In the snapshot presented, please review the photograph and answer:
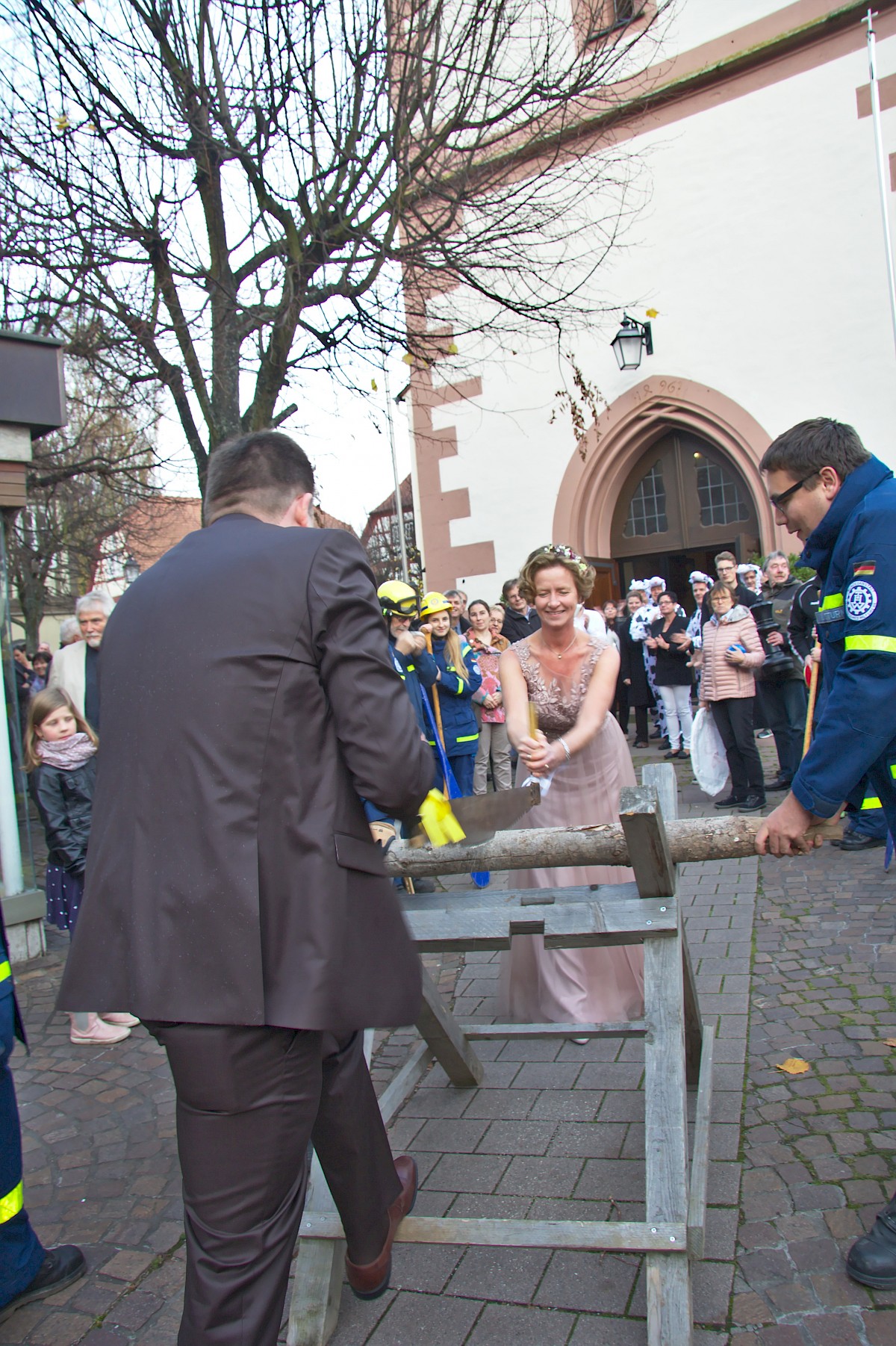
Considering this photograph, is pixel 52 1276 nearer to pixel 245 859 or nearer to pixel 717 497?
pixel 245 859

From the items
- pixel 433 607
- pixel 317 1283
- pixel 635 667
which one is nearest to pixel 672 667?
pixel 635 667

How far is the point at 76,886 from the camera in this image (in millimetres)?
4664

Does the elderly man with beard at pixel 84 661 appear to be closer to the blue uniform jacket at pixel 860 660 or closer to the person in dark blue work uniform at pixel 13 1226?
the person in dark blue work uniform at pixel 13 1226

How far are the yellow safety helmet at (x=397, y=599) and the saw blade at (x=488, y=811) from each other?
3.64 metres

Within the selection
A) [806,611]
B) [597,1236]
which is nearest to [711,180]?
[806,611]

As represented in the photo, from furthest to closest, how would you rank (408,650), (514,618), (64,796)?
(514,618) → (408,650) → (64,796)

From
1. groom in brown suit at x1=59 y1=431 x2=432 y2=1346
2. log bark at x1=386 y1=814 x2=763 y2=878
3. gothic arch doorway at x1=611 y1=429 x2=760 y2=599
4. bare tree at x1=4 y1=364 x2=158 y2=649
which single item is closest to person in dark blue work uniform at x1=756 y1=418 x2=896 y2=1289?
log bark at x1=386 y1=814 x2=763 y2=878

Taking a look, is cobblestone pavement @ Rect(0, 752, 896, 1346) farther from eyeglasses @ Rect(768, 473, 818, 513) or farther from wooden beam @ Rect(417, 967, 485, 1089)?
eyeglasses @ Rect(768, 473, 818, 513)

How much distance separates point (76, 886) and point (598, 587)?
9.44m

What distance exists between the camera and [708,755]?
7453mm

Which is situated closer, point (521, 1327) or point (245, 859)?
point (245, 859)

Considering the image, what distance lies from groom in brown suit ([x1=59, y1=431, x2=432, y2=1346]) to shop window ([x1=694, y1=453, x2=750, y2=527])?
11.3 metres

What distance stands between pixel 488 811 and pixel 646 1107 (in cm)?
78

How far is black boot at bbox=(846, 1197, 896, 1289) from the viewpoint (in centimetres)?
216
